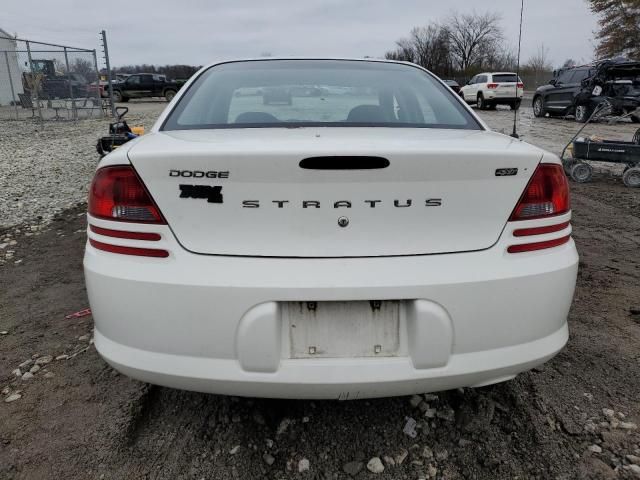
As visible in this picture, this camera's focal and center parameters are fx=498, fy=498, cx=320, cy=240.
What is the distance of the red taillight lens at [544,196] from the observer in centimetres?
170

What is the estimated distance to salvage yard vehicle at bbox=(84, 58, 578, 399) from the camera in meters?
1.56

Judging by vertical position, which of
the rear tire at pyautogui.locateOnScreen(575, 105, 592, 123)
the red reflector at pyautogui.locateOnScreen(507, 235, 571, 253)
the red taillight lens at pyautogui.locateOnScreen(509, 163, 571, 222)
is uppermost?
the red taillight lens at pyautogui.locateOnScreen(509, 163, 571, 222)

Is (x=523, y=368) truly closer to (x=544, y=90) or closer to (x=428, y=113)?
(x=428, y=113)

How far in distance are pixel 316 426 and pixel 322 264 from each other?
86 cm

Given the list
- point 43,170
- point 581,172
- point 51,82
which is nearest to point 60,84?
point 51,82

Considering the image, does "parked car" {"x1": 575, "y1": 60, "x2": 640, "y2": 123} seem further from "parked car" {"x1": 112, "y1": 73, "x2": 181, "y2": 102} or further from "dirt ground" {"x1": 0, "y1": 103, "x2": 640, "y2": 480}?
"parked car" {"x1": 112, "y1": 73, "x2": 181, "y2": 102}

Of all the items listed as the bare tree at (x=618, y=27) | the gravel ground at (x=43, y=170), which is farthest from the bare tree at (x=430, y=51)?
the gravel ground at (x=43, y=170)

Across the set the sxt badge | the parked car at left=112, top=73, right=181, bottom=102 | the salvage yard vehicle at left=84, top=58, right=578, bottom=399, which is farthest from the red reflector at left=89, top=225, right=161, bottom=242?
the parked car at left=112, top=73, right=181, bottom=102

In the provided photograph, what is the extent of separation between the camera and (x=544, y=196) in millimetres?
1730

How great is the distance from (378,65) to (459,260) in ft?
5.26

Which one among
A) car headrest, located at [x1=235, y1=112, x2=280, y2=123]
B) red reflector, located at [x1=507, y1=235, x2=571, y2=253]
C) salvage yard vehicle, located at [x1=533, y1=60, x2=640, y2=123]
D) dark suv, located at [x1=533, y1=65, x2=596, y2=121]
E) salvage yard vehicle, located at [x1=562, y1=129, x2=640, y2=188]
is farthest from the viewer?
dark suv, located at [x1=533, y1=65, x2=596, y2=121]

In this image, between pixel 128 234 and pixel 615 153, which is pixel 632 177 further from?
pixel 128 234

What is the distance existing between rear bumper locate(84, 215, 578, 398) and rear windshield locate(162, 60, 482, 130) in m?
0.75

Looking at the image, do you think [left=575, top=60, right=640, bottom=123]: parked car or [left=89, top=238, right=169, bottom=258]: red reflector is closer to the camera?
[left=89, top=238, right=169, bottom=258]: red reflector
